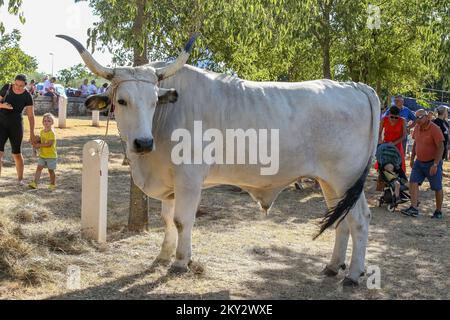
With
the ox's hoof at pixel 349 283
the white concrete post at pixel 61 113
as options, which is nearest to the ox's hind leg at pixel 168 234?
the ox's hoof at pixel 349 283

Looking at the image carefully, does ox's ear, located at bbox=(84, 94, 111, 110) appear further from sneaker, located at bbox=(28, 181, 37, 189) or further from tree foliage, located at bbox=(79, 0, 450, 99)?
sneaker, located at bbox=(28, 181, 37, 189)

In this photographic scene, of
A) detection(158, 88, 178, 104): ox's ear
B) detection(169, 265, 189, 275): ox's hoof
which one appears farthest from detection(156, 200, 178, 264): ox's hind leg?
detection(158, 88, 178, 104): ox's ear

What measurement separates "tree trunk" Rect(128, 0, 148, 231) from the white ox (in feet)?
5.08

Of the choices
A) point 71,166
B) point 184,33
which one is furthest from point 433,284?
point 71,166

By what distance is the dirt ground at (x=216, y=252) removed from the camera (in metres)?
5.74

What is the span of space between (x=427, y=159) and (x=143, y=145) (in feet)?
21.9

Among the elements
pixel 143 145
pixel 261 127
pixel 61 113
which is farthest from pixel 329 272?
pixel 61 113

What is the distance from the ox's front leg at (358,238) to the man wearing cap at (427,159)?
14.8 feet

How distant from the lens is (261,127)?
604 cm

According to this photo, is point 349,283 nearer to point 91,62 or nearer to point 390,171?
point 91,62

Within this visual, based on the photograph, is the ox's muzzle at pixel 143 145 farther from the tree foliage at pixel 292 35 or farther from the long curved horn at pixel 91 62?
the tree foliage at pixel 292 35

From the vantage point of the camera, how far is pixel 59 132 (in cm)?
2000
